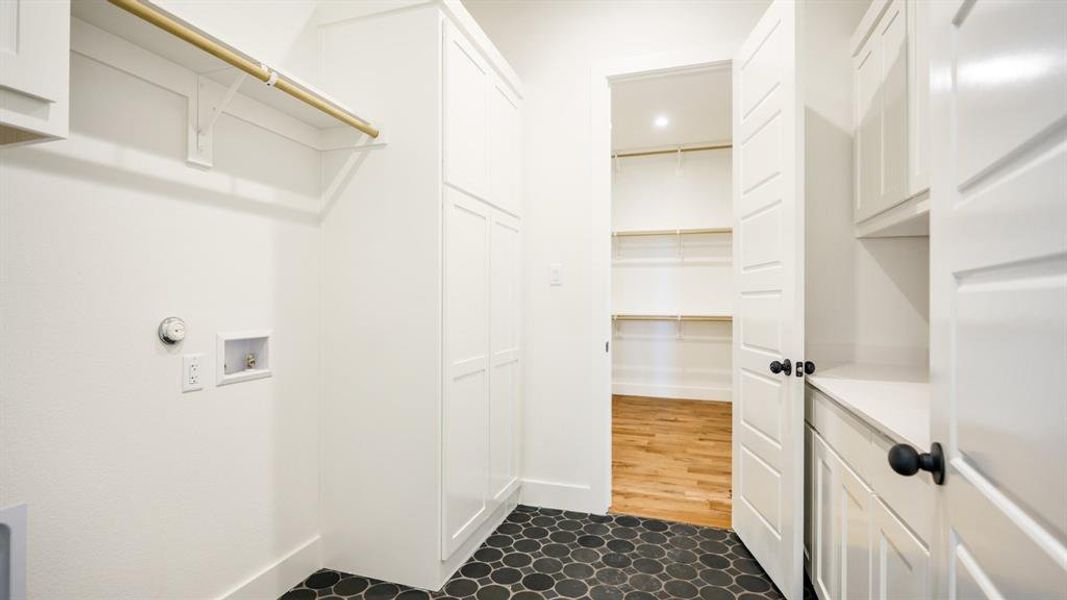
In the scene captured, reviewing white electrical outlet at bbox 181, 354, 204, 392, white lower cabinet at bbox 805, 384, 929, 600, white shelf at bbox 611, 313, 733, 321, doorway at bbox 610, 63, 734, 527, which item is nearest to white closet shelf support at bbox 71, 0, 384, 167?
white electrical outlet at bbox 181, 354, 204, 392

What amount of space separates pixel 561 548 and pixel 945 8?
2258 millimetres

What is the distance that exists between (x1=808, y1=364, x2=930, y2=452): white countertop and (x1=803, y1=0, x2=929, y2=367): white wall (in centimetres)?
17

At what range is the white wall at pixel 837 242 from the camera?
2295mm

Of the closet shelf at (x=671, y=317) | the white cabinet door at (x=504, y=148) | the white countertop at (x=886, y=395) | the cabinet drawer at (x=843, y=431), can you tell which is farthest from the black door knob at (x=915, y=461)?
the closet shelf at (x=671, y=317)

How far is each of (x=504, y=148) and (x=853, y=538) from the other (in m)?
2.14

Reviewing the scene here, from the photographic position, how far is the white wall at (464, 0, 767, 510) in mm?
2689

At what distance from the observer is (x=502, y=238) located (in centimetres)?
253

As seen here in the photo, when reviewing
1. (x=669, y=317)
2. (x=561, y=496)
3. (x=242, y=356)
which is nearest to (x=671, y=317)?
(x=669, y=317)

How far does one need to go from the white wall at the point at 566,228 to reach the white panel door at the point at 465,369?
1.65 feet

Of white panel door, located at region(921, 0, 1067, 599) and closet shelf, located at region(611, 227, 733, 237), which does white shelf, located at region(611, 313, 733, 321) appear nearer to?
closet shelf, located at region(611, 227, 733, 237)

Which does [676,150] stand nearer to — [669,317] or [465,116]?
[669,317]

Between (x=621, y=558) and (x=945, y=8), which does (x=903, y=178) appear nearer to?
(x=945, y=8)

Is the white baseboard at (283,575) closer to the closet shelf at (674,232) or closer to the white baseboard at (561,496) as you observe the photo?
the white baseboard at (561,496)

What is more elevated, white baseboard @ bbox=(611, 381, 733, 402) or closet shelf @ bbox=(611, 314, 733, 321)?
closet shelf @ bbox=(611, 314, 733, 321)
